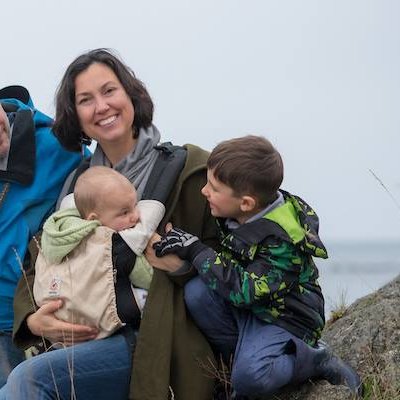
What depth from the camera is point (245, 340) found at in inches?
200

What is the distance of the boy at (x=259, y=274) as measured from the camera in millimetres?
4941

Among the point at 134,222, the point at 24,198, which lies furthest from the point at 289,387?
the point at 24,198

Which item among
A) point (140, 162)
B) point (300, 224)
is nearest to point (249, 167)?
point (300, 224)

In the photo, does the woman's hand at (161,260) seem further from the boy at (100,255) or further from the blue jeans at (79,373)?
the blue jeans at (79,373)

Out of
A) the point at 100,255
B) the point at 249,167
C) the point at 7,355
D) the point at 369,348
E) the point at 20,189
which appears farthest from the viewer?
the point at 20,189

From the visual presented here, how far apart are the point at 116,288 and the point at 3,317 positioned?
1078mm

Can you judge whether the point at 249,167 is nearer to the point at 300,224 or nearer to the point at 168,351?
the point at 300,224

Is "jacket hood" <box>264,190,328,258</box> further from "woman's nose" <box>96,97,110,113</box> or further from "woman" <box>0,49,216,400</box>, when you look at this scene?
"woman's nose" <box>96,97,110,113</box>

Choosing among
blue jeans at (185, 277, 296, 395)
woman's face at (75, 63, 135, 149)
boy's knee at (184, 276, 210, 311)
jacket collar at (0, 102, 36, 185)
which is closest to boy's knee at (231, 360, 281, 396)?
blue jeans at (185, 277, 296, 395)

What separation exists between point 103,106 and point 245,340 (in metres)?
1.64

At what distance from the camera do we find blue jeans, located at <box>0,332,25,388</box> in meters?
6.02

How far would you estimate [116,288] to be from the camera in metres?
5.28

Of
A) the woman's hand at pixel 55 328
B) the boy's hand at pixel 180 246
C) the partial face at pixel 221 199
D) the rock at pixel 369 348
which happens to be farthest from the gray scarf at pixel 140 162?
the rock at pixel 369 348

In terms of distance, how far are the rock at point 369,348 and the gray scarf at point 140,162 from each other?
1487 mm
